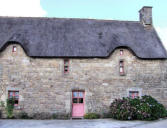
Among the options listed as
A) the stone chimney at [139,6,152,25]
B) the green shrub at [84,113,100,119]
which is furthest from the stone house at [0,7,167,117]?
the stone chimney at [139,6,152,25]

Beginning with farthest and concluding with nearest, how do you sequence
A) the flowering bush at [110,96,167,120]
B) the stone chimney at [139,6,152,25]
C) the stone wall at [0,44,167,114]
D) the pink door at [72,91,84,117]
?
1. the stone chimney at [139,6,152,25]
2. the pink door at [72,91,84,117]
3. the stone wall at [0,44,167,114]
4. the flowering bush at [110,96,167,120]

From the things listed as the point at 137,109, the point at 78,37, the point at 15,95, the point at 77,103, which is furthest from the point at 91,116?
the point at 78,37

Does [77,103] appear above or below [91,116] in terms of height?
above

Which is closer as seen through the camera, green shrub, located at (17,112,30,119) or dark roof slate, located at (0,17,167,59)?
green shrub, located at (17,112,30,119)

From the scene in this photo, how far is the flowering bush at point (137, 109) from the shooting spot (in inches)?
445

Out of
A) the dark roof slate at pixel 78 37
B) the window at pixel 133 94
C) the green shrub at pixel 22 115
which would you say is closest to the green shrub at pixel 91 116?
the window at pixel 133 94

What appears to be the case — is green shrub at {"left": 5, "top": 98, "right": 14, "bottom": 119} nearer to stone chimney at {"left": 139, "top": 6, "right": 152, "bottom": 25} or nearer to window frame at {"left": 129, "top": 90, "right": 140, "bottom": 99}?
window frame at {"left": 129, "top": 90, "right": 140, "bottom": 99}

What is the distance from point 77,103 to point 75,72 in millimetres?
2068

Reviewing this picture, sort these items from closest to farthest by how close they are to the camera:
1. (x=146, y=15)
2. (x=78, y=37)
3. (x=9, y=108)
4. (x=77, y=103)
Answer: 1. (x=9, y=108)
2. (x=77, y=103)
3. (x=78, y=37)
4. (x=146, y=15)

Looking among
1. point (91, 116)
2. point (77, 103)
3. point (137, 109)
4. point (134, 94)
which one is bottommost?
point (91, 116)

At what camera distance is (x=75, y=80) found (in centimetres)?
1298

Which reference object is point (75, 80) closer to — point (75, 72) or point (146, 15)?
point (75, 72)

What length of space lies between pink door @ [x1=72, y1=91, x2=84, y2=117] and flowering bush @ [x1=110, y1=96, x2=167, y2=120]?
203 centimetres

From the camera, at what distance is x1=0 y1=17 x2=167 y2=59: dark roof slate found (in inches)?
521
